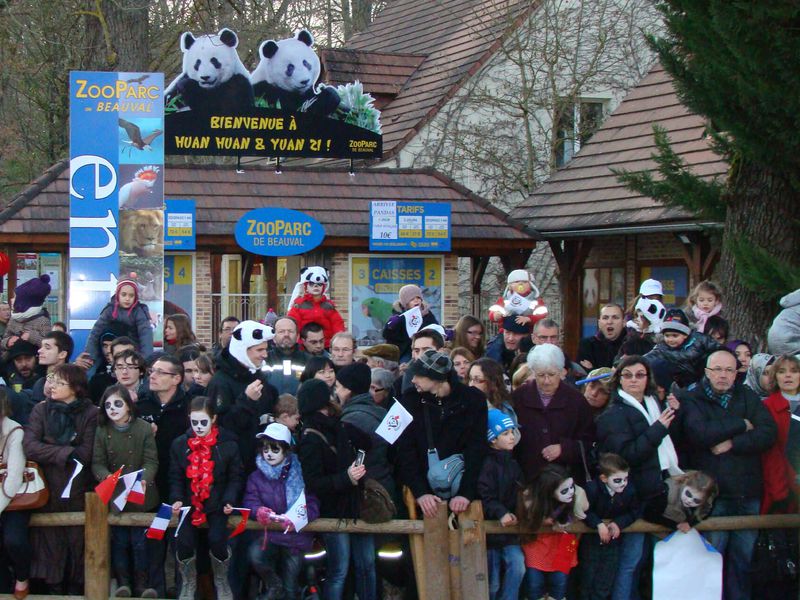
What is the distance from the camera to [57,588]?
701cm

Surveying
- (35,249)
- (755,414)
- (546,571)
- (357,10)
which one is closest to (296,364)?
(546,571)

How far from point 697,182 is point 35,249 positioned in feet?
35.3

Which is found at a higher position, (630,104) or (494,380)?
(630,104)

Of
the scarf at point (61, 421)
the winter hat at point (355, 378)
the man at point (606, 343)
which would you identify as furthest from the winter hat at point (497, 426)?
the man at point (606, 343)

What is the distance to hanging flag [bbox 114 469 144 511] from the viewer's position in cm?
686

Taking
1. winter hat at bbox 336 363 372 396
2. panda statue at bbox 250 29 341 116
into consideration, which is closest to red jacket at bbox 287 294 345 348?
winter hat at bbox 336 363 372 396

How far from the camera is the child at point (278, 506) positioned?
22.4 ft

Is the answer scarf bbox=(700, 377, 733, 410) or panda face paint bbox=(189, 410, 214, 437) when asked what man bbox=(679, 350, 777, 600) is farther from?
panda face paint bbox=(189, 410, 214, 437)

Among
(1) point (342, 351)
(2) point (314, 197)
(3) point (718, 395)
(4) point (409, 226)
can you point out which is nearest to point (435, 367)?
(1) point (342, 351)

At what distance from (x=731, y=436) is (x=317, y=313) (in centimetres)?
416

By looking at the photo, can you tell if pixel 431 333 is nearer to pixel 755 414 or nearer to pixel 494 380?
pixel 494 380

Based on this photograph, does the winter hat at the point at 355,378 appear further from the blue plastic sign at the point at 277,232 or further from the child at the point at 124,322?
the blue plastic sign at the point at 277,232

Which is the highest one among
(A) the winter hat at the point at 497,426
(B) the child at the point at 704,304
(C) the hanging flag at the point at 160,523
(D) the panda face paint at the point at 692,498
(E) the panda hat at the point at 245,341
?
(B) the child at the point at 704,304

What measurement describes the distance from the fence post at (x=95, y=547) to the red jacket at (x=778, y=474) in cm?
399
